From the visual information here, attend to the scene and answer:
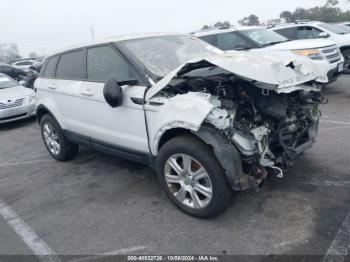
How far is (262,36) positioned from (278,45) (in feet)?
2.41

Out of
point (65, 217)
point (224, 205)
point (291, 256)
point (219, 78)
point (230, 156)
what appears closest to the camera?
point (291, 256)

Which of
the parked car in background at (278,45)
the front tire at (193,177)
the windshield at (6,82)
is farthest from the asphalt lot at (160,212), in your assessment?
the windshield at (6,82)

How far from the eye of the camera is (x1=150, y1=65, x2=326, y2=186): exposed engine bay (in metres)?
2.91

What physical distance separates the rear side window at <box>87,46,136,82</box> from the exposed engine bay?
612 millimetres

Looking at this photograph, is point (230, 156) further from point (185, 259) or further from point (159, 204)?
point (159, 204)

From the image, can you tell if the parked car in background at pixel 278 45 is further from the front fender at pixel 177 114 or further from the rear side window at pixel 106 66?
the front fender at pixel 177 114

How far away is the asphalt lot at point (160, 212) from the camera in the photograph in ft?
9.42

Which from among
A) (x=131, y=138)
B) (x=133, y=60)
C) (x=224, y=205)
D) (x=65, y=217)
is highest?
(x=133, y=60)

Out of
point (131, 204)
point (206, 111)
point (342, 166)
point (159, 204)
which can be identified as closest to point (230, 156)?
point (206, 111)

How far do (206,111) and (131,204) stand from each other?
4.91ft

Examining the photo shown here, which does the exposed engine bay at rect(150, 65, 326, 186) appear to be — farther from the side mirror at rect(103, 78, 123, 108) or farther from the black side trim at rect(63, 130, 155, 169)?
the black side trim at rect(63, 130, 155, 169)

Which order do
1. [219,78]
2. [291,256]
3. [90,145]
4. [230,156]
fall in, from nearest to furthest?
1. [291,256]
2. [230,156]
3. [219,78]
4. [90,145]

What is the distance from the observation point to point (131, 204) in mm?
3680

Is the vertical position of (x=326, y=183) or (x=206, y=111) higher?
(x=206, y=111)
